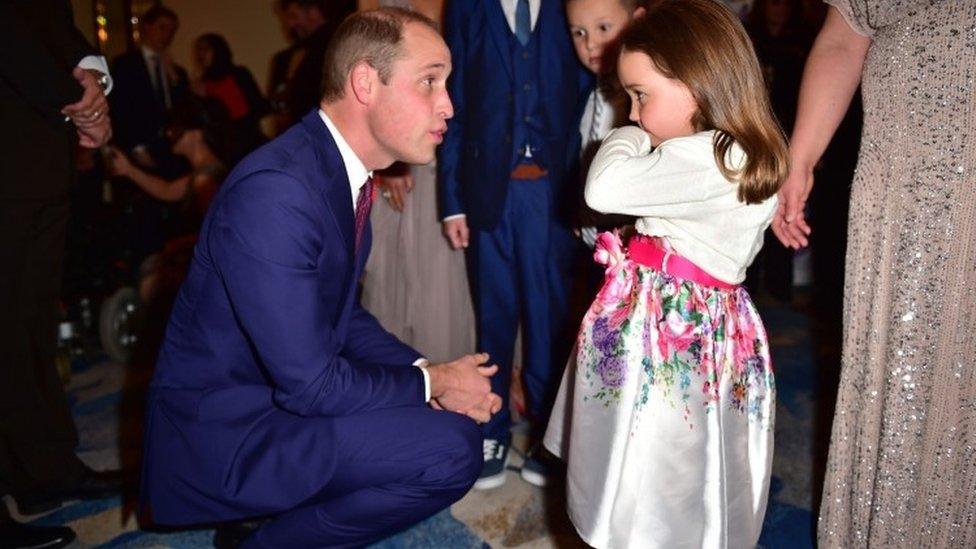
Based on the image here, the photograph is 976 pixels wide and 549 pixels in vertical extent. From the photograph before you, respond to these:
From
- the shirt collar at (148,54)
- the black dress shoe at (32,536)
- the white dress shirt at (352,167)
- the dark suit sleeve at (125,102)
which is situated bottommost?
the black dress shoe at (32,536)

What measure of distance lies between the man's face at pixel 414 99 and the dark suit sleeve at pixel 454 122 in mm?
665

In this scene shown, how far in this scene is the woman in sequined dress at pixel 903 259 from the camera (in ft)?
5.33

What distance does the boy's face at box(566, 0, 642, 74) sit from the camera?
2156 millimetres

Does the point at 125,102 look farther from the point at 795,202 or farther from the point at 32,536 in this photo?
the point at 795,202

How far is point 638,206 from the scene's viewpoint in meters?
1.56

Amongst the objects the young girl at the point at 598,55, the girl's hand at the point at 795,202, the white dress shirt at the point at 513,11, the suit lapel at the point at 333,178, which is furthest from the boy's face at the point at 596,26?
the suit lapel at the point at 333,178

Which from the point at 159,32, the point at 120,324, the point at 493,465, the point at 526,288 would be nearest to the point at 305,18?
the point at 159,32

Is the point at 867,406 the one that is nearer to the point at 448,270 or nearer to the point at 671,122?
the point at 671,122

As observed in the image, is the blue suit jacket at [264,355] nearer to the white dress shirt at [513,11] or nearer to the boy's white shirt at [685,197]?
the boy's white shirt at [685,197]

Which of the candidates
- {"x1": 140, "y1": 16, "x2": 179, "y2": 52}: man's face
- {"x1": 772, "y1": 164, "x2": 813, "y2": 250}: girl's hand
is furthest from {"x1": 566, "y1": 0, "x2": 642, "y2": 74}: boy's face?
{"x1": 140, "y1": 16, "x2": 179, "y2": 52}: man's face

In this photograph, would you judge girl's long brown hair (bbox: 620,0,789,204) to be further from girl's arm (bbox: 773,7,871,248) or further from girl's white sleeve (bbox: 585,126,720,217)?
girl's arm (bbox: 773,7,871,248)

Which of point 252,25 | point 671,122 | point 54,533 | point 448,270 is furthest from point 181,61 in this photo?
point 671,122

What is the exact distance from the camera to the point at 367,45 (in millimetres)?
1679

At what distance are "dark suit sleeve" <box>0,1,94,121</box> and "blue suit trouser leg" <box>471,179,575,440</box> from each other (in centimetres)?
126
